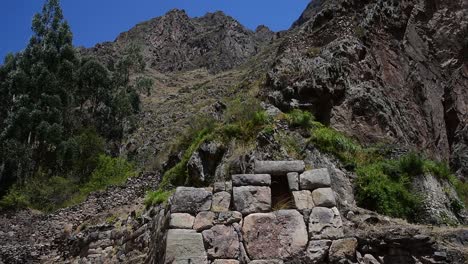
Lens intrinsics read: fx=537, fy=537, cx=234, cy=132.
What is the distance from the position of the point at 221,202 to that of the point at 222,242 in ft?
1.96

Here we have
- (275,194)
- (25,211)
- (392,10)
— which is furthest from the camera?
(25,211)

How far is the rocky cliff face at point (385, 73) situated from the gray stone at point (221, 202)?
8149 mm

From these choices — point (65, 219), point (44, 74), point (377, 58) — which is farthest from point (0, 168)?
point (377, 58)

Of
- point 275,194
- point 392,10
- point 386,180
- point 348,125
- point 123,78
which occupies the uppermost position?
point 123,78

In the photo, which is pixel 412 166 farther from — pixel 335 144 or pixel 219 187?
pixel 219 187

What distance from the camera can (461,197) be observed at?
1297 centimetres

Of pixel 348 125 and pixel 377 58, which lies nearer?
pixel 348 125

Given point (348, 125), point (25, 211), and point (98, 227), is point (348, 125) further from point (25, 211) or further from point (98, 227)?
point (25, 211)

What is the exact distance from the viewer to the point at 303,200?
6.82m

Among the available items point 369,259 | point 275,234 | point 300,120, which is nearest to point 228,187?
point 275,234

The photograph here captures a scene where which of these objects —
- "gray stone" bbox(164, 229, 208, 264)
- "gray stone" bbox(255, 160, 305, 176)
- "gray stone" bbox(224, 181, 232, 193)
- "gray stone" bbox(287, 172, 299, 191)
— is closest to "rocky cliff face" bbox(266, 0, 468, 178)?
"gray stone" bbox(255, 160, 305, 176)

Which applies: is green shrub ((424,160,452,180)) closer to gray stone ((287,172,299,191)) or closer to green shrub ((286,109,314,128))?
green shrub ((286,109,314,128))

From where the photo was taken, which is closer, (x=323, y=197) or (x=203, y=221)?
(x=203, y=221)

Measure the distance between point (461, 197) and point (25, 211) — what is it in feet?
54.9
